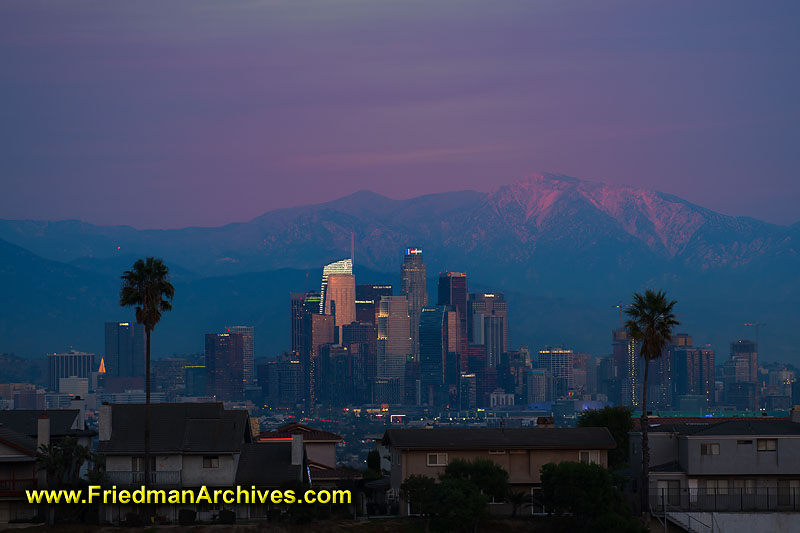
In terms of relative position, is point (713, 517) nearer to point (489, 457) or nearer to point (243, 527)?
point (489, 457)

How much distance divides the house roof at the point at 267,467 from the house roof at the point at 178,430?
1141mm

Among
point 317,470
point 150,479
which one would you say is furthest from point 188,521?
point 317,470

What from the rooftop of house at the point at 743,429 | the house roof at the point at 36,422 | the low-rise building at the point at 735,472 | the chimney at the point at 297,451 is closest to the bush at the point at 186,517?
the chimney at the point at 297,451

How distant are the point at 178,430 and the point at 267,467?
632 cm

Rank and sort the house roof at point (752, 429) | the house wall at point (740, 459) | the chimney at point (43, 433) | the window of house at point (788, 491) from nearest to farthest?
the chimney at point (43, 433), the window of house at point (788, 491), the house wall at point (740, 459), the house roof at point (752, 429)

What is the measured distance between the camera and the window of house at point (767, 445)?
86.9m

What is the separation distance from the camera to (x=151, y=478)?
84.6m

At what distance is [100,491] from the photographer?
82.2 metres

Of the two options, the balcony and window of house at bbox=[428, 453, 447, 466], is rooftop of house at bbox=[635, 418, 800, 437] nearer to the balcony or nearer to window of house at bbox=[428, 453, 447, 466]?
window of house at bbox=[428, 453, 447, 466]

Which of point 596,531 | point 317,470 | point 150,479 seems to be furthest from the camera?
point 317,470

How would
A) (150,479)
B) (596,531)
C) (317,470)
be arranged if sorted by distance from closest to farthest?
(596,531), (150,479), (317,470)

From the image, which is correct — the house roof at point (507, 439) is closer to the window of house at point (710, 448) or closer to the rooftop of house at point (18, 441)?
the window of house at point (710, 448)

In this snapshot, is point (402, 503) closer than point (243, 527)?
No

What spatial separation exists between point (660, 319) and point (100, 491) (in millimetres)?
37283
